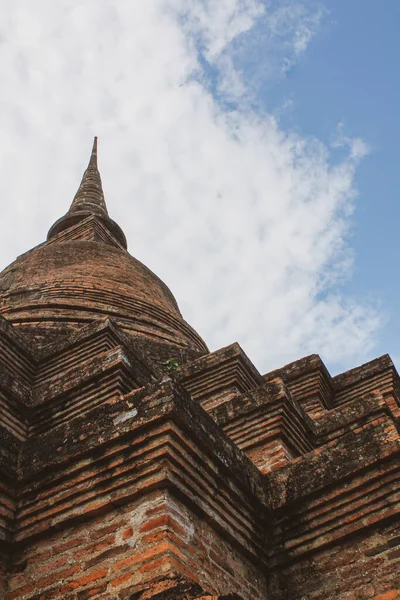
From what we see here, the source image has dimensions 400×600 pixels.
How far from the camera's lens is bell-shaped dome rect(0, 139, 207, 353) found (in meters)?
8.63

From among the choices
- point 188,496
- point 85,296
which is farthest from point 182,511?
point 85,296

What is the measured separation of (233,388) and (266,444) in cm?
154

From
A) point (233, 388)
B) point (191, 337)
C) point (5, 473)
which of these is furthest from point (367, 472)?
point (191, 337)

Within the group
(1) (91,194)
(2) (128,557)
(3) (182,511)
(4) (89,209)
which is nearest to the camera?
(2) (128,557)

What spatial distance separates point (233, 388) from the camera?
6680 millimetres

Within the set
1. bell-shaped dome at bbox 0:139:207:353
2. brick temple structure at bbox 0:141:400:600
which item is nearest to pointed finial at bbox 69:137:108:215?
bell-shaped dome at bbox 0:139:207:353

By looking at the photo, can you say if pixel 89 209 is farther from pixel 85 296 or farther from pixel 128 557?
pixel 128 557

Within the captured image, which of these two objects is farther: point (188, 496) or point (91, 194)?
point (91, 194)

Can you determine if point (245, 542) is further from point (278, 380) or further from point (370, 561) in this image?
point (278, 380)

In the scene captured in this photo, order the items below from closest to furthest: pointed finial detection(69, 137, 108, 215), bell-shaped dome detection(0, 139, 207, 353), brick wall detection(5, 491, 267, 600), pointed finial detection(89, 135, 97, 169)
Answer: brick wall detection(5, 491, 267, 600) → bell-shaped dome detection(0, 139, 207, 353) → pointed finial detection(69, 137, 108, 215) → pointed finial detection(89, 135, 97, 169)

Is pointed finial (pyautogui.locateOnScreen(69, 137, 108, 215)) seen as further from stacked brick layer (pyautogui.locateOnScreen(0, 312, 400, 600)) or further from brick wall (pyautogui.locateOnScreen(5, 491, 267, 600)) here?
brick wall (pyautogui.locateOnScreen(5, 491, 267, 600))

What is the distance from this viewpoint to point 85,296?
9.53 meters

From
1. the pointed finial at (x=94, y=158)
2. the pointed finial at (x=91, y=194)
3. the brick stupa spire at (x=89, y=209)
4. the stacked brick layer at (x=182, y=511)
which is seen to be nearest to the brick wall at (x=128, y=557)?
the stacked brick layer at (x=182, y=511)

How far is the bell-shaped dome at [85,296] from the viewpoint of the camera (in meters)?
8.63
